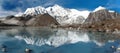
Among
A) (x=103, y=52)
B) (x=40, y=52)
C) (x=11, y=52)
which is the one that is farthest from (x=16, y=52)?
(x=103, y=52)

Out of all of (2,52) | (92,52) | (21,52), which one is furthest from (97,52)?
(2,52)

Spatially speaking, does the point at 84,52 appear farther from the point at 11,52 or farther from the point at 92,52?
the point at 11,52

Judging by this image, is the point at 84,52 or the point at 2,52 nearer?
the point at 2,52

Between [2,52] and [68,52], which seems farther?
[68,52]

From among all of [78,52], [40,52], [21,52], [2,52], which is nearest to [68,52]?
[78,52]

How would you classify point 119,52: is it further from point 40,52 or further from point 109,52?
point 40,52

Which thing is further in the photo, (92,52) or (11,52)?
(92,52)

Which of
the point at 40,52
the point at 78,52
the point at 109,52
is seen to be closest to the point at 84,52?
the point at 78,52
